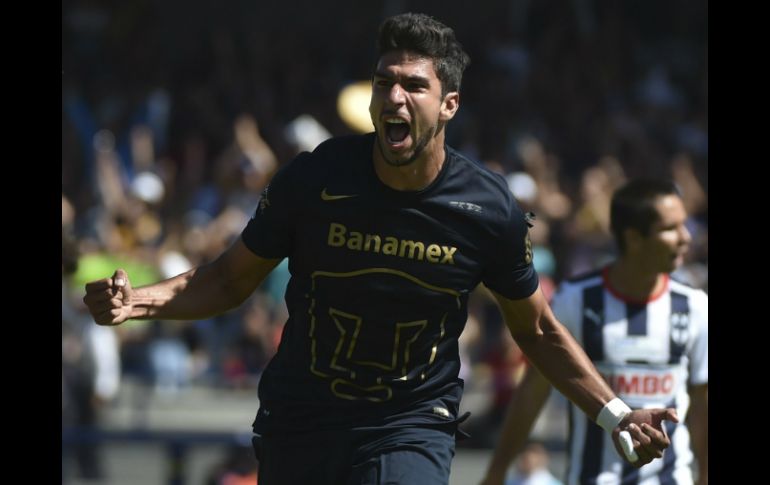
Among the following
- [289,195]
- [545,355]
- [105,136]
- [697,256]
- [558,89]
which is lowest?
[545,355]

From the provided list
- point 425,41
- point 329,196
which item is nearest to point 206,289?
point 329,196

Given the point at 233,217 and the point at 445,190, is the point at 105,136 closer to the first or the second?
the point at 233,217

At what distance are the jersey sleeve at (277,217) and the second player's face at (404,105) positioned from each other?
0.37 m

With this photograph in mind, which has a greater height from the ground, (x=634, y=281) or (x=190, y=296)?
(x=634, y=281)

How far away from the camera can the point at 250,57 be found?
19250 mm

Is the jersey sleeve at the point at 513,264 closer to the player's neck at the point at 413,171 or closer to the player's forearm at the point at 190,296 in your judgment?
the player's neck at the point at 413,171

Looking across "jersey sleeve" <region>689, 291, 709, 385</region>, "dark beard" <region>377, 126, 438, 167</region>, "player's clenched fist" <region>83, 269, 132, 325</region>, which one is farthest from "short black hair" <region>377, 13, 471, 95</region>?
"jersey sleeve" <region>689, 291, 709, 385</region>

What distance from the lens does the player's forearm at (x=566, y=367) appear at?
244 inches

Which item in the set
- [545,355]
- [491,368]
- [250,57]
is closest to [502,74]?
[250,57]

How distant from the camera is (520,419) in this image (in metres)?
7.41

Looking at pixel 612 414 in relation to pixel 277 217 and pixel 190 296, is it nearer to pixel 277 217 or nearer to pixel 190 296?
pixel 277 217

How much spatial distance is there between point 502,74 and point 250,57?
3042 mm

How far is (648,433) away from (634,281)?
193cm

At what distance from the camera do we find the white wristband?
6.02m
